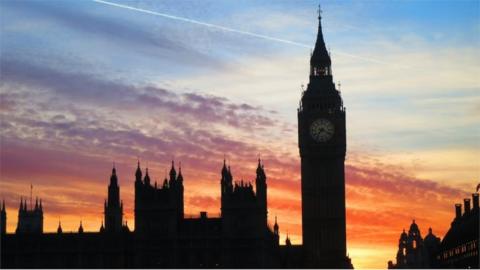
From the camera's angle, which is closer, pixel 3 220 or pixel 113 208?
pixel 113 208

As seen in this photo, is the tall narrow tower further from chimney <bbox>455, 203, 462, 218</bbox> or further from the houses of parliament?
chimney <bbox>455, 203, 462, 218</bbox>

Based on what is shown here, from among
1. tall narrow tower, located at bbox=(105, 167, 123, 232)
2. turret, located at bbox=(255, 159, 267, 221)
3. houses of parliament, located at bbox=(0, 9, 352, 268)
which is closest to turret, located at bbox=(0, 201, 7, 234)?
houses of parliament, located at bbox=(0, 9, 352, 268)

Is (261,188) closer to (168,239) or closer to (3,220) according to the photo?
(168,239)

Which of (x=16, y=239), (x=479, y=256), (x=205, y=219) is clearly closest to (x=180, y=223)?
(x=205, y=219)

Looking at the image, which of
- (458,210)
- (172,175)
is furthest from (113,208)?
(458,210)

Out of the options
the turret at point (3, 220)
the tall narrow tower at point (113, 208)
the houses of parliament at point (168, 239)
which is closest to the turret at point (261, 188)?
the houses of parliament at point (168, 239)

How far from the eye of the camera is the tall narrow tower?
180m

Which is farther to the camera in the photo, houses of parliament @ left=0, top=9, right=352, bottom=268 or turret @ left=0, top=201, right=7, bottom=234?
turret @ left=0, top=201, right=7, bottom=234

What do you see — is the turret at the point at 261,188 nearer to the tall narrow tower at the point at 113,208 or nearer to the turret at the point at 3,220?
the tall narrow tower at the point at 113,208

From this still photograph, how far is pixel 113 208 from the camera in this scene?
181875mm

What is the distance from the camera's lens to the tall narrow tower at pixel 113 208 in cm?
18038

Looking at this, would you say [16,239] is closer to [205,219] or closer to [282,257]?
[205,219]

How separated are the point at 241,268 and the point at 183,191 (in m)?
16.1

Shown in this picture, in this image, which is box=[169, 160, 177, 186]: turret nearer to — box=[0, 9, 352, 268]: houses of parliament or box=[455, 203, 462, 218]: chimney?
box=[0, 9, 352, 268]: houses of parliament
